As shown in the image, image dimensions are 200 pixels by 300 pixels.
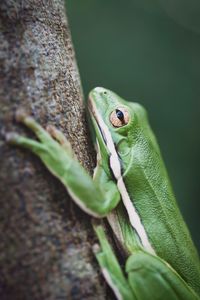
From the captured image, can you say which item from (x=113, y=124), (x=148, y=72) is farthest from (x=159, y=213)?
(x=148, y=72)

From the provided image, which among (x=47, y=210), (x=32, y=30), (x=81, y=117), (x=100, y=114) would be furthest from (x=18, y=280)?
(x=100, y=114)

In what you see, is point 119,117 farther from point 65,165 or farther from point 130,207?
point 65,165

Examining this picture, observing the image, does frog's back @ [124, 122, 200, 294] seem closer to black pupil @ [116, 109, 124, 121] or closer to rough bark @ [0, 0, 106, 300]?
black pupil @ [116, 109, 124, 121]

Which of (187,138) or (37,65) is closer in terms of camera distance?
(37,65)

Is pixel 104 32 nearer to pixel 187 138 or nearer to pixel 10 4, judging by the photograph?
pixel 187 138

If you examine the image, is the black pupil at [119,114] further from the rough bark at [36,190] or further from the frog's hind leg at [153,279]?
the frog's hind leg at [153,279]

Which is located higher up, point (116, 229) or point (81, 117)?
point (81, 117)

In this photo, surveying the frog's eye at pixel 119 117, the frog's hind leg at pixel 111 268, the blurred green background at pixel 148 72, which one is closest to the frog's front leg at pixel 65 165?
the frog's hind leg at pixel 111 268
